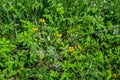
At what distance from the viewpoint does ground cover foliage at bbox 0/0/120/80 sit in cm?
311

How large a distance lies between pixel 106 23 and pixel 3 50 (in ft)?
5.06

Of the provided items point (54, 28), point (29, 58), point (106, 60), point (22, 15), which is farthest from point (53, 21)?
point (106, 60)

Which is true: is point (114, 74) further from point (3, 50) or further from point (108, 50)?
point (3, 50)

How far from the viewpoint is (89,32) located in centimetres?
356

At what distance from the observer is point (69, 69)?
315 cm

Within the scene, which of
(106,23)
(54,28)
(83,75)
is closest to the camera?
(83,75)

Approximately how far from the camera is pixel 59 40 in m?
3.47

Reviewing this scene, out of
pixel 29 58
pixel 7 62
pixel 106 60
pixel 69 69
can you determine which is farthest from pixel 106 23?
pixel 7 62

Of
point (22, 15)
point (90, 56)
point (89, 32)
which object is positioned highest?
point (22, 15)

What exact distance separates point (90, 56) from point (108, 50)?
335 millimetres

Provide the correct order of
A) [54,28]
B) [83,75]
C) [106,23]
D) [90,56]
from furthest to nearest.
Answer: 1. [106,23]
2. [54,28]
3. [90,56]
4. [83,75]

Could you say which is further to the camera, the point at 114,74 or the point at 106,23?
the point at 106,23

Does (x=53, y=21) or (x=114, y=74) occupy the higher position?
(x=53, y=21)

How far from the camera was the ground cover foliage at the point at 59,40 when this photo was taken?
10.2ft
